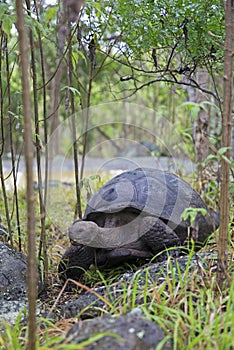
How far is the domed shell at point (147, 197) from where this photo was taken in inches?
109

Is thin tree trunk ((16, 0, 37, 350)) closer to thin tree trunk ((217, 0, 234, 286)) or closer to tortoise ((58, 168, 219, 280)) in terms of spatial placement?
thin tree trunk ((217, 0, 234, 286))

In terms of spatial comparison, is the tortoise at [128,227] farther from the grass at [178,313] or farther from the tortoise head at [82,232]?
the grass at [178,313]

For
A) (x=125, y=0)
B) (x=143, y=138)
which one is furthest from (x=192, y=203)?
(x=143, y=138)

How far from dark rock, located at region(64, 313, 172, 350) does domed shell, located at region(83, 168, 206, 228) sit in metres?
1.23

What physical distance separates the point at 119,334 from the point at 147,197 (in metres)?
1.45

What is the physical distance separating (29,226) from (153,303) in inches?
23.9

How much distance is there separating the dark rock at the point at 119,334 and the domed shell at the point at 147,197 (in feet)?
4.03

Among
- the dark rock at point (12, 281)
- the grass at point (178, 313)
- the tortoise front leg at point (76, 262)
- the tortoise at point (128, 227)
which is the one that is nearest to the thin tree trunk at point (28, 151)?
the grass at point (178, 313)

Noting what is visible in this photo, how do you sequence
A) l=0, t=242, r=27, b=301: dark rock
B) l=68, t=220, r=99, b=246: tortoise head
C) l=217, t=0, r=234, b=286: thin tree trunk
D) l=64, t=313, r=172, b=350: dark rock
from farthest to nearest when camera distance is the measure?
l=68, t=220, r=99, b=246: tortoise head → l=0, t=242, r=27, b=301: dark rock → l=217, t=0, r=234, b=286: thin tree trunk → l=64, t=313, r=172, b=350: dark rock

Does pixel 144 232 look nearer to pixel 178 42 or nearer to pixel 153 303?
pixel 153 303

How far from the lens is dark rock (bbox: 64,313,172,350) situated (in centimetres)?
142

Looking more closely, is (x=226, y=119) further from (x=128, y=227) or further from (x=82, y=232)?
(x=128, y=227)

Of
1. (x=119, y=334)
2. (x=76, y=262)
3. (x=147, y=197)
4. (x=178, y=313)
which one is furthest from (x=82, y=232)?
(x=119, y=334)

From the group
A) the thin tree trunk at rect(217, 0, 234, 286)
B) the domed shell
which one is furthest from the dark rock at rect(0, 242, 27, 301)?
the thin tree trunk at rect(217, 0, 234, 286)
